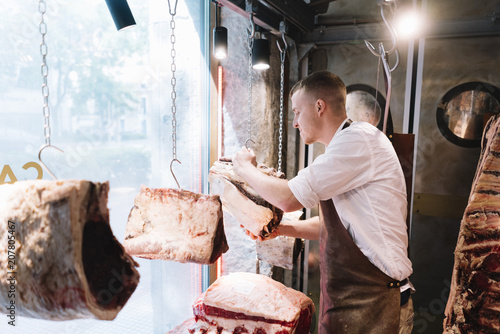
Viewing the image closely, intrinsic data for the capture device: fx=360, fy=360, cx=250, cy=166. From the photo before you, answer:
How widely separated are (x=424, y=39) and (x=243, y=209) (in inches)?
116

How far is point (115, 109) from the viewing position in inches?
Result: 125

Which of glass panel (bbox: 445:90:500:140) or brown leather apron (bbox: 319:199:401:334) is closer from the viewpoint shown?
brown leather apron (bbox: 319:199:401:334)

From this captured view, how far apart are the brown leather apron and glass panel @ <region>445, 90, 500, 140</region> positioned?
238 centimetres

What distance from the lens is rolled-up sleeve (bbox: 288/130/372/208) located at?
2176 mm

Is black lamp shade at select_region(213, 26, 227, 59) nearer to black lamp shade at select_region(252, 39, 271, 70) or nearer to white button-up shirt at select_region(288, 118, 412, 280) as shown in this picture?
black lamp shade at select_region(252, 39, 271, 70)

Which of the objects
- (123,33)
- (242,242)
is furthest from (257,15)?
(242,242)

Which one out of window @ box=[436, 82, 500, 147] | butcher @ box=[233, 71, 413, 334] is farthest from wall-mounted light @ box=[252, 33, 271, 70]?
window @ box=[436, 82, 500, 147]

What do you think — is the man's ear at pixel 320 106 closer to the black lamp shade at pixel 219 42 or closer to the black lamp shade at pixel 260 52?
the black lamp shade at pixel 260 52

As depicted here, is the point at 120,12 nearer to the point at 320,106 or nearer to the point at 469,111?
the point at 320,106

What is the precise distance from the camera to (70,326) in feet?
10.3

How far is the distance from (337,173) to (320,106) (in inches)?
22.1

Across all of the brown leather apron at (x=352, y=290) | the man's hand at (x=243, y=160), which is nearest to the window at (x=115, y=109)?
the man's hand at (x=243, y=160)

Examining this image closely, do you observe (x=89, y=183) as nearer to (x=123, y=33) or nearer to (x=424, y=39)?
(x=123, y=33)

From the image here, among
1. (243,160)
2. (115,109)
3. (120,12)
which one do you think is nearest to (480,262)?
(243,160)
